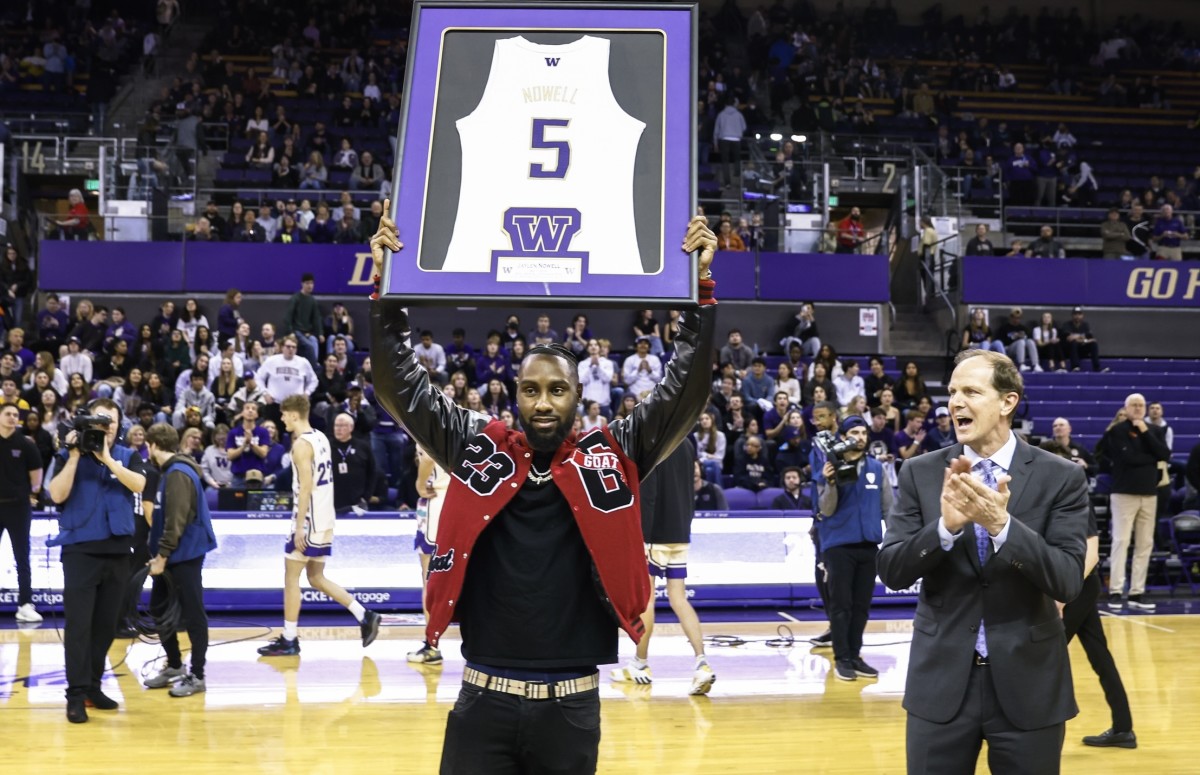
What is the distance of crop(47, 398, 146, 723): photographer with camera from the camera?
7637 mm

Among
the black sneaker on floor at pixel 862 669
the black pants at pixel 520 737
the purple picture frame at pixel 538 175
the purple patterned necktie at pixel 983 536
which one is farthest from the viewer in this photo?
the black sneaker on floor at pixel 862 669

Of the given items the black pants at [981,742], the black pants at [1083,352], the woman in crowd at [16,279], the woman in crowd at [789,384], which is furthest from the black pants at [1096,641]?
the woman in crowd at [16,279]

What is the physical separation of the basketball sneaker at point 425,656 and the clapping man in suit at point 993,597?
6171 mm

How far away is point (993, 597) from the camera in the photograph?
3686mm

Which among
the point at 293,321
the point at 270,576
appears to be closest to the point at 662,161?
the point at 270,576

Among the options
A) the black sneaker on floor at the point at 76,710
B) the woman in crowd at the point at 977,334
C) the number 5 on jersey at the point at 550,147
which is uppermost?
the number 5 on jersey at the point at 550,147

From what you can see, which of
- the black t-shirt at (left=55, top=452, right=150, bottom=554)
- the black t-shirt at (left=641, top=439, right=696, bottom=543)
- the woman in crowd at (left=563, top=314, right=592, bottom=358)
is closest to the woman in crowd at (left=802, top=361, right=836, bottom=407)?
the woman in crowd at (left=563, top=314, right=592, bottom=358)

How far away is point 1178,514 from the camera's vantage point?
1433cm

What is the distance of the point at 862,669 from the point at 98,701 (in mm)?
5267

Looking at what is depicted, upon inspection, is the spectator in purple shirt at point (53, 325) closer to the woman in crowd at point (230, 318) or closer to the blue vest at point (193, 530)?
the woman in crowd at point (230, 318)

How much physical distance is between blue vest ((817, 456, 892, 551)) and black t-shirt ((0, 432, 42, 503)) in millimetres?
7312

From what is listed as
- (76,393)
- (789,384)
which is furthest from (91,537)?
(789,384)

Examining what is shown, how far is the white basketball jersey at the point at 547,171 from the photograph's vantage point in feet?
11.4

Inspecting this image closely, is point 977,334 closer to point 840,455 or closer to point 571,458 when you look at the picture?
point 840,455
